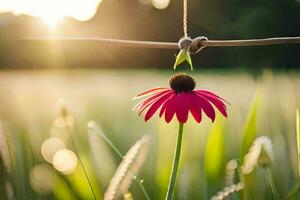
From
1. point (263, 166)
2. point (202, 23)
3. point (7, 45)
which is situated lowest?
point (263, 166)

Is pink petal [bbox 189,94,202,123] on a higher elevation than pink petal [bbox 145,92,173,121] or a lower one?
lower

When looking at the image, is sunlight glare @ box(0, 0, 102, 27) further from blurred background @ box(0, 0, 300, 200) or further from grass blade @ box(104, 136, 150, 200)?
grass blade @ box(104, 136, 150, 200)

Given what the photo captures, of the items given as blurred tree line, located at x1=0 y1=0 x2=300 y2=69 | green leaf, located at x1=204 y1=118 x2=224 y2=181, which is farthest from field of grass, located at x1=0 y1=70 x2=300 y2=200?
blurred tree line, located at x1=0 y1=0 x2=300 y2=69

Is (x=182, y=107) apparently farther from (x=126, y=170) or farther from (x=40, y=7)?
(x=40, y=7)

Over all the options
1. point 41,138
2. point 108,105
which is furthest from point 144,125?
point 41,138

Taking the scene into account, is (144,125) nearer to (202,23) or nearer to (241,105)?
(241,105)

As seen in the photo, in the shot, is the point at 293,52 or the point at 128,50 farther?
the point at 128,50

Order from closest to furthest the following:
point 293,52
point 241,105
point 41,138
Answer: point 41,138 → point 241,105 → point 293,52
